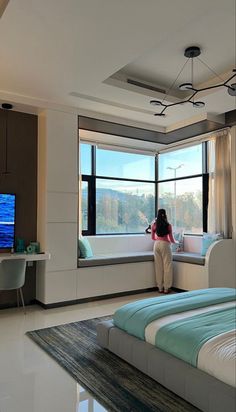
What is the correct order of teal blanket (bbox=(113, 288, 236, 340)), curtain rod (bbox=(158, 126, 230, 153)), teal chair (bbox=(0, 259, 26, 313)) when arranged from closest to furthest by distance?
teal blanket (bbox=(113, 288, 236, 340)), teal chair (bbox=(0, 259, 26, 313)), curtain rod (bbox=(158, 126, 230, 153))

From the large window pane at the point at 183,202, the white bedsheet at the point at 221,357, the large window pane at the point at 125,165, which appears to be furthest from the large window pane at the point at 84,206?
the white bedsheet at the point at 221,357

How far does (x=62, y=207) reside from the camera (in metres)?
4.84

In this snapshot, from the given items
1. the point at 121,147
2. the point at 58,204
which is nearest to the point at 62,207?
the point at 58,204

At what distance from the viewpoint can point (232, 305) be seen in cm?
311

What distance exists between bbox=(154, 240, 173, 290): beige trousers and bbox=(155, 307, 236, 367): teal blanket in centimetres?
286

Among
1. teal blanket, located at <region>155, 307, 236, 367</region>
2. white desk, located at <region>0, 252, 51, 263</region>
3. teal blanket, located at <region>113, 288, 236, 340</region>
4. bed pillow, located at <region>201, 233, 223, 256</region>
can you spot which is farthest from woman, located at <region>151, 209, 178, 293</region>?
teal blanket, located at <region>155, 307, 236, 367</region>

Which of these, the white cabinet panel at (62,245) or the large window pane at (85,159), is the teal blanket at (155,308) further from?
the large window pane at (85,159)

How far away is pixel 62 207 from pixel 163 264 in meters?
2.14

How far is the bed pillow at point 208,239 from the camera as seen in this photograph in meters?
5.41

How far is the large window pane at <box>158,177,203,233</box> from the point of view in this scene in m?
6.21

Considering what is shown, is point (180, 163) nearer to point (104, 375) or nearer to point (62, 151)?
point (62, 151)

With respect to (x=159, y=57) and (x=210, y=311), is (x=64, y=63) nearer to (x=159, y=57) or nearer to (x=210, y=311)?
(x=159, y=57)

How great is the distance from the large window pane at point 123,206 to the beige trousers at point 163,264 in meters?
1.18

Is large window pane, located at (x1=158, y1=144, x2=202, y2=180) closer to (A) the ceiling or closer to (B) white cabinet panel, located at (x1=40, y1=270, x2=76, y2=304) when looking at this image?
(A) the ceiling
